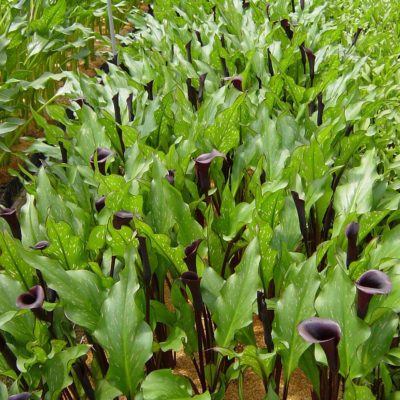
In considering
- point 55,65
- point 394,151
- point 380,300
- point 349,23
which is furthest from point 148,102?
point 349,23

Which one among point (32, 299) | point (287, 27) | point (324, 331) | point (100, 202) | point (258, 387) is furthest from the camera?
point (287, 27)

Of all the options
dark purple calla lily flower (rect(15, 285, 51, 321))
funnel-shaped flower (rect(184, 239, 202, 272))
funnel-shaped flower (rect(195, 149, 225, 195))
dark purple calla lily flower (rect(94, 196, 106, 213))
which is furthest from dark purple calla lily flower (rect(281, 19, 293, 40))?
dark purple calla lily flower (rect(15, 285, 51, 321))

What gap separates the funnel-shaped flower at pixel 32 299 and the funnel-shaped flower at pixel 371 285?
0.62m

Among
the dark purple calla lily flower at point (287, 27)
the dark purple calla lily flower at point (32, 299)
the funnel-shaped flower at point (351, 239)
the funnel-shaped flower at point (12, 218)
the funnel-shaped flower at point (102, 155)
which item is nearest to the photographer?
the dark purple calla lily flower at point (32, 299)

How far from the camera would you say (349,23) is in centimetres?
402

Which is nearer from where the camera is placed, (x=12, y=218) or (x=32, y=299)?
(x=32, y=299)

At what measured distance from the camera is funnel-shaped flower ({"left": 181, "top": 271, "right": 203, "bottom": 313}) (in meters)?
1.29

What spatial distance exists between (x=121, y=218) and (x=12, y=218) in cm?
30

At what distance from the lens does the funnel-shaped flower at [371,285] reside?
3.67 ft

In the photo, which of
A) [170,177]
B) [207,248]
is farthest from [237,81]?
[207,248]

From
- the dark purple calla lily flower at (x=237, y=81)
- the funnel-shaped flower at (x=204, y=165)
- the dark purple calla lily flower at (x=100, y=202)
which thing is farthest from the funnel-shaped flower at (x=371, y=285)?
the dark purple calla lily flower at (x=237, y=81)

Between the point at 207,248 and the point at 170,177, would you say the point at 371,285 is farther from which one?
the point at 170,177

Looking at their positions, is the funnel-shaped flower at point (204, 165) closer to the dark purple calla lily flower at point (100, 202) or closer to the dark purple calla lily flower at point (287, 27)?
the dark purple calla lily flower at point (100, 202)

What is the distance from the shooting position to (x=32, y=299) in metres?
1.26
